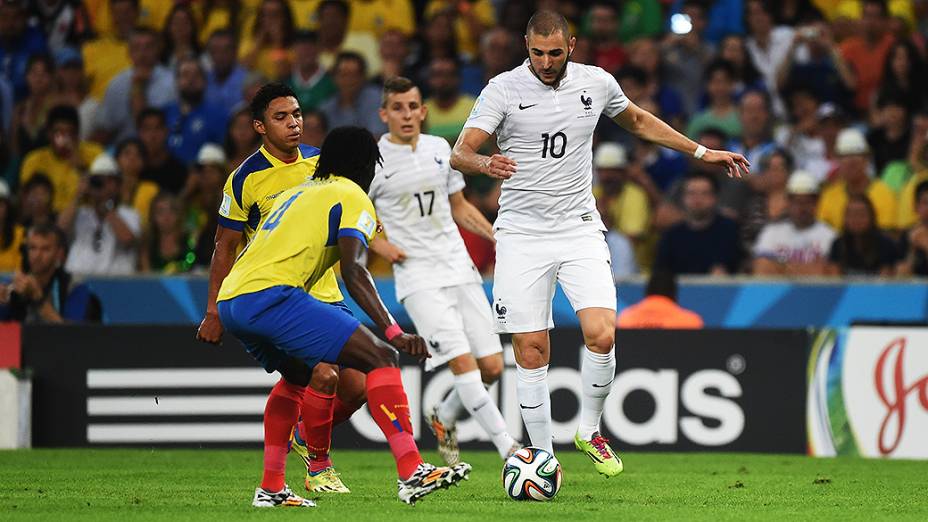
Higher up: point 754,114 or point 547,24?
point 547,24

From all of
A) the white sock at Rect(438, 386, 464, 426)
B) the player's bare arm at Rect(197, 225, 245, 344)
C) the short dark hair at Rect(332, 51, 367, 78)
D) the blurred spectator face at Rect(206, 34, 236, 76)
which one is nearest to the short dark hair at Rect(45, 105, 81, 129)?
the blurred spectator face at Rect(206, 34, 236, 76)

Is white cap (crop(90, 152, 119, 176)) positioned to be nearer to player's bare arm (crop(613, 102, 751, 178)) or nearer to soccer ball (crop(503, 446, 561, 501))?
player's bare arm (crop(613, 102, 751, 178))

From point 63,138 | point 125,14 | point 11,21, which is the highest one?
point 125,14

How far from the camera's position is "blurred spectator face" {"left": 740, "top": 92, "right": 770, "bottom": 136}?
15.6 m

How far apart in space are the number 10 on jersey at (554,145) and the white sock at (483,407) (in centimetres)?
219

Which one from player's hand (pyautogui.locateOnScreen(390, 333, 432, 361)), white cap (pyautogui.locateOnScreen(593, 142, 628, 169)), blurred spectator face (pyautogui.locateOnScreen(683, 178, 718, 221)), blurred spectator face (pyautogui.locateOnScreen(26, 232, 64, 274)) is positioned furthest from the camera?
white cap (pyautogui.locateOnScreen(593, 142, 628, 169))

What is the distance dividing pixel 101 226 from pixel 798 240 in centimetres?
654

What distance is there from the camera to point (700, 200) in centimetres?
1456

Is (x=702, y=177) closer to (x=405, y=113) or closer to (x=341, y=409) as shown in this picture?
(x=405, y=113)

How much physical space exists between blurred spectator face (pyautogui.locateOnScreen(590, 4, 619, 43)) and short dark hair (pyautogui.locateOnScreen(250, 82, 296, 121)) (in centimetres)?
832

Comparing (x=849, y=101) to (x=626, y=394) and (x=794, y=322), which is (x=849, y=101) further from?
(x=626, y=394)

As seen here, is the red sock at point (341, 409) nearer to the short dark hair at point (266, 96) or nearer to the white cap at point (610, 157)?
the short dark hair at point (266, 96)

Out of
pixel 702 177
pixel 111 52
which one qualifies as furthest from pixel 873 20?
pixel 111 52

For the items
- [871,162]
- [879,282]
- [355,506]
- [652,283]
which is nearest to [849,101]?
[871,162]
